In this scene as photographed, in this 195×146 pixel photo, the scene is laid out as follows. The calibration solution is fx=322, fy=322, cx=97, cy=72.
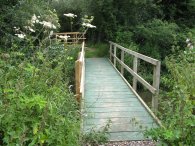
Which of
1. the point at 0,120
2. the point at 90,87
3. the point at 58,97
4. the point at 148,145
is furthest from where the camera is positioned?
the point at 90,87

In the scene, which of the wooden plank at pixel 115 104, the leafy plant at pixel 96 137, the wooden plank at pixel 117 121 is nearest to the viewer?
the leafy plant at pixel 96 137

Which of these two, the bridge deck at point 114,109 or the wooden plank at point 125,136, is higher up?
the bridge deck at point 114,109

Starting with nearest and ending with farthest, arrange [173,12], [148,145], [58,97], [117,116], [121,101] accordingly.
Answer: [58,97], [148,145], [117,116], [121,101], [173,12]

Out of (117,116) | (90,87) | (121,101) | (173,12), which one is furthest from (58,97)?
(173,12)

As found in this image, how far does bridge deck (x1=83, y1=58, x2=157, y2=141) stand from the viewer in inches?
180

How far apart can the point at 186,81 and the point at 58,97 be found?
1.87m

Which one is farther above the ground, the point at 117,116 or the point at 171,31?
the point at 171,31

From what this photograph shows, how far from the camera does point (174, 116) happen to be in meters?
3.20

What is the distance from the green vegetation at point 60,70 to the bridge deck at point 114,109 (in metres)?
0.51

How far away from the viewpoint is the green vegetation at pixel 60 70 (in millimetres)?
2604

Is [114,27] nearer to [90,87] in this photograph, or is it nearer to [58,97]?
[90,87]

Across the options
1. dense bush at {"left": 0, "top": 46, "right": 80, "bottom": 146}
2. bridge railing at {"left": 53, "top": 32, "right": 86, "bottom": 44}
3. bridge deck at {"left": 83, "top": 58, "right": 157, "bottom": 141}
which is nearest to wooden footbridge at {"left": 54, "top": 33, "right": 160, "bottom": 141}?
bridge deck at {"left": 83, "top": 58, "right": 157, "bottom": 141}

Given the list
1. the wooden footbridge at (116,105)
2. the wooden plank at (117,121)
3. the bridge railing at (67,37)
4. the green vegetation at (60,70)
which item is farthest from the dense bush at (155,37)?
the wooden plank at (117,121)

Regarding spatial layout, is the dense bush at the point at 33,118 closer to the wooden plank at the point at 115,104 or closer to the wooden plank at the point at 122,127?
the wooden plank at the point at 122,127
